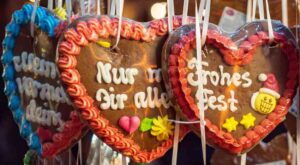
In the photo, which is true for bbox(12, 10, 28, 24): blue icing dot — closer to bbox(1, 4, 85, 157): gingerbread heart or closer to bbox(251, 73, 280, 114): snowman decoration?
bbox(1, 4, 85, 157): gingerbread heart

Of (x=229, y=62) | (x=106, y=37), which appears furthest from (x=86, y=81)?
(x=229, y=62)

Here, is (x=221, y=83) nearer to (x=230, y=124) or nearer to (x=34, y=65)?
(x=230, y=124)

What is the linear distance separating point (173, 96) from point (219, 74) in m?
0.06

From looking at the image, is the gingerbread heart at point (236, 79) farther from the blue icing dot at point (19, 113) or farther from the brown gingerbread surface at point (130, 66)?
the blue icing dot at point (19, 113)

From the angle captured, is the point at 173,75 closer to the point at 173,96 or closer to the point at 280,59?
the point at 173,96

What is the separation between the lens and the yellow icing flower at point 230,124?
0.53 metres

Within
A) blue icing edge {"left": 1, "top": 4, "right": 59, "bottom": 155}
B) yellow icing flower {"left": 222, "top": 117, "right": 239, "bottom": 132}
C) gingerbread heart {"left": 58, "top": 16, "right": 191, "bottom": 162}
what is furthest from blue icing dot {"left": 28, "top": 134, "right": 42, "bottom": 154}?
yellow icing flower {"left": 222, "top": 117, "right": 239, "bottom": 132}

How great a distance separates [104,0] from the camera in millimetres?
697

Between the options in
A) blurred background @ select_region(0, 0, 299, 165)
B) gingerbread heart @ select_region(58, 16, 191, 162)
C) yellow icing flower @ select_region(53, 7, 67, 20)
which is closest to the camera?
gingerbread heart @ select_region(58, 16, 191, 162)

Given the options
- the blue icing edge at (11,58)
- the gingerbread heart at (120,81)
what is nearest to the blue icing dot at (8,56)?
the blue icing edge at (11,58)

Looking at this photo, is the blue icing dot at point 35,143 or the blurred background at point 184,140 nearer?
the blue icing dot at point 35,143

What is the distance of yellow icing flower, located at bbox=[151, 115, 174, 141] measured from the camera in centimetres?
52

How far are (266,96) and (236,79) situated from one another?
0.04 metres

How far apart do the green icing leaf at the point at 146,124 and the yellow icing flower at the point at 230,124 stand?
0.08 m
